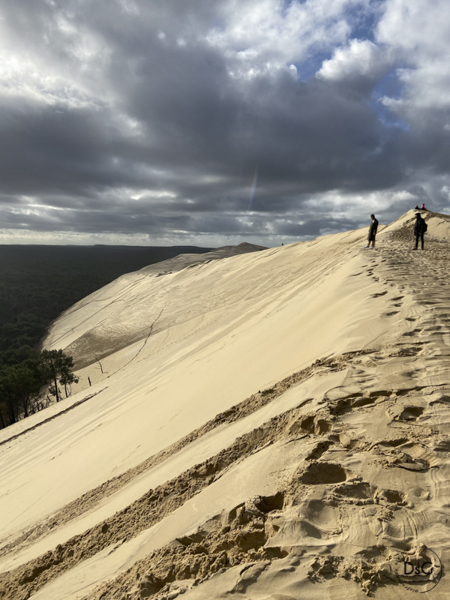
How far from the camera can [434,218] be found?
19.4 metres

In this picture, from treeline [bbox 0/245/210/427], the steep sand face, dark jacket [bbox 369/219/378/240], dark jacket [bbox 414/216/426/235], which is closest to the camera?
the steep sand face

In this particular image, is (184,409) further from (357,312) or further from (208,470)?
(357,312)

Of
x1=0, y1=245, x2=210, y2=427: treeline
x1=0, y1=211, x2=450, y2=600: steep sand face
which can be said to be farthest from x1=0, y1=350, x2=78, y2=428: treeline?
x1=0, y1=211, x2=450, y2=600: steep sand face

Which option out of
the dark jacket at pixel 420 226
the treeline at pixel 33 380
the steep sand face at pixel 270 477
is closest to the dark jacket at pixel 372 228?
the dark jacket at pixel 420 226

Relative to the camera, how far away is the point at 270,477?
2.32 meters

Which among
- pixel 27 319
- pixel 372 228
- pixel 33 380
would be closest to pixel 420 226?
pixel 372 228

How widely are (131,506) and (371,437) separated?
73.8 inches

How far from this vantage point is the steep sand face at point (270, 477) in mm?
1710

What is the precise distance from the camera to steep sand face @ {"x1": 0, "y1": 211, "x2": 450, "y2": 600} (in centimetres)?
171

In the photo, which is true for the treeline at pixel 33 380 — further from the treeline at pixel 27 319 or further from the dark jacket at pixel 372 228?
the dark jacket at pixel 372 228

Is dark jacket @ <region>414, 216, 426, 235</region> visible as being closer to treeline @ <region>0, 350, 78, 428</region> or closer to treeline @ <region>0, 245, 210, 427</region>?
treeline @ <region>0, 350, 78, 428</region>

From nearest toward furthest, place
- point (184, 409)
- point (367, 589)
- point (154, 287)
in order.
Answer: point (367, 589), point (184, 409), point (154, 287)

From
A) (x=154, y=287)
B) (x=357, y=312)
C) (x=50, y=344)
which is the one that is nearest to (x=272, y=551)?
(x=357, y=312)

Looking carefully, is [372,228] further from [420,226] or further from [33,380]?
[33,380]
